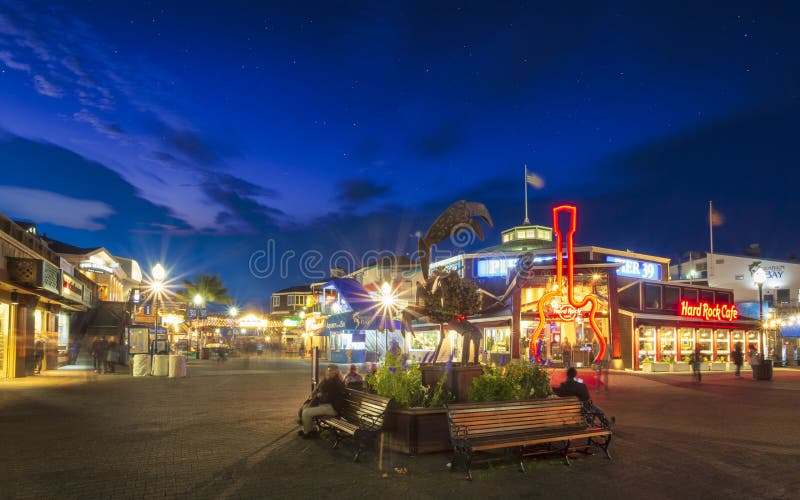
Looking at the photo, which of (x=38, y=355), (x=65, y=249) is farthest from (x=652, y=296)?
(x=65, y=249)

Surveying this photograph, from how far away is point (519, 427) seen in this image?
28.6ft

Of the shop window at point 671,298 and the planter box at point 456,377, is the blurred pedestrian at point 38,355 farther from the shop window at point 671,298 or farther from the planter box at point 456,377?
the shop window at point 671,298

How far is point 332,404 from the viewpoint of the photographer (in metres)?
10.5

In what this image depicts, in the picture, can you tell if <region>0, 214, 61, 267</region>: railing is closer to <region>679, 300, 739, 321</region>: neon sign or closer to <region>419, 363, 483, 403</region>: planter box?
<region>419, 363, 483, 403</region>: planter box

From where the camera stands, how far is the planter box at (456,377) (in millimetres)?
10578

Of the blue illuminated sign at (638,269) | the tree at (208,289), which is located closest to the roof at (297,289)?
the tree at (208,289)

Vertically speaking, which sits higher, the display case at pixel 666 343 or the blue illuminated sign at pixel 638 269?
the blue illuminated sign at pixel 638 269

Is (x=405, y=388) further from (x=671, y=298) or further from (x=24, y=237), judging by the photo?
(x=671, y=298)

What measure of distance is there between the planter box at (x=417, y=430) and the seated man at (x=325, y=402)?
1.47m

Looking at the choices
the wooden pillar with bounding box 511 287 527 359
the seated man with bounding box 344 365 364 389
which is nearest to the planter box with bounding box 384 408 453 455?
the seated man with bounding box 344 365 364 389

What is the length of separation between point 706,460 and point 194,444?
8.01 m

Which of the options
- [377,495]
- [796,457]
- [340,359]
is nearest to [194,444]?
[377,495]

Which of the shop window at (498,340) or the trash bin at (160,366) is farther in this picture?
the shop window at (498,340)

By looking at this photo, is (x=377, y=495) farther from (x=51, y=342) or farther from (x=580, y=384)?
(x=51, y=342)
